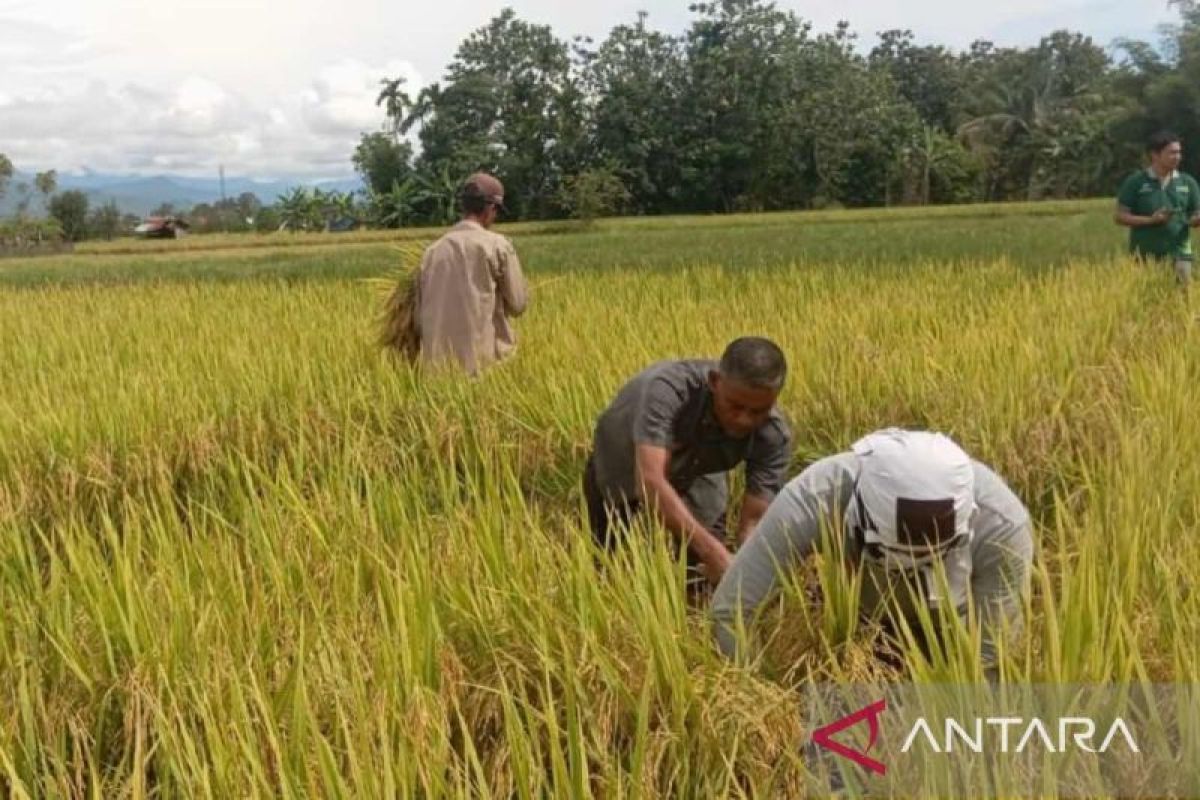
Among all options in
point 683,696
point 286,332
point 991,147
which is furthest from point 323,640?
point 991,147

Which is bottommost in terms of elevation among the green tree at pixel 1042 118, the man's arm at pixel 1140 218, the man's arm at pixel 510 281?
the man's arm at pixel 510 281

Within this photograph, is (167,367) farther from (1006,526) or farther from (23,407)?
(1006,526)

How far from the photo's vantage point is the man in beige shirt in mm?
3951

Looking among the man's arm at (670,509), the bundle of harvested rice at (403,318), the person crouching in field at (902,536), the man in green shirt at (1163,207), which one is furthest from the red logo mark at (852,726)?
the man in green shirt at (1163,207)

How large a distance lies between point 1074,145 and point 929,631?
40.6 meters

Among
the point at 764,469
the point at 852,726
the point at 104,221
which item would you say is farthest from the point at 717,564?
the point at 104,221

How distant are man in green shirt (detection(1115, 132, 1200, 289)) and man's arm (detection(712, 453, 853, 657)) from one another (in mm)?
4607

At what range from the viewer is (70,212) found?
167 feet

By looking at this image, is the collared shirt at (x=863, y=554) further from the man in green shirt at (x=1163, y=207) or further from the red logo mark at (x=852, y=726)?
the man in green shirt at (x=1163, y=207)

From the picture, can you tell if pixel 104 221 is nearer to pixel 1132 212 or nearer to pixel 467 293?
pixel 467 293

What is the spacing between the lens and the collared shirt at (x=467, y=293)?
3975 mm

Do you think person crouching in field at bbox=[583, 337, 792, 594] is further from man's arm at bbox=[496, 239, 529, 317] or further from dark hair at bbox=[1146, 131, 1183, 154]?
dark hair at bbox=[1146, 131, 1183, 154]

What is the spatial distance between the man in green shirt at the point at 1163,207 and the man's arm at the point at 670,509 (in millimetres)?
4400

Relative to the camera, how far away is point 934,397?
11.0 ft
